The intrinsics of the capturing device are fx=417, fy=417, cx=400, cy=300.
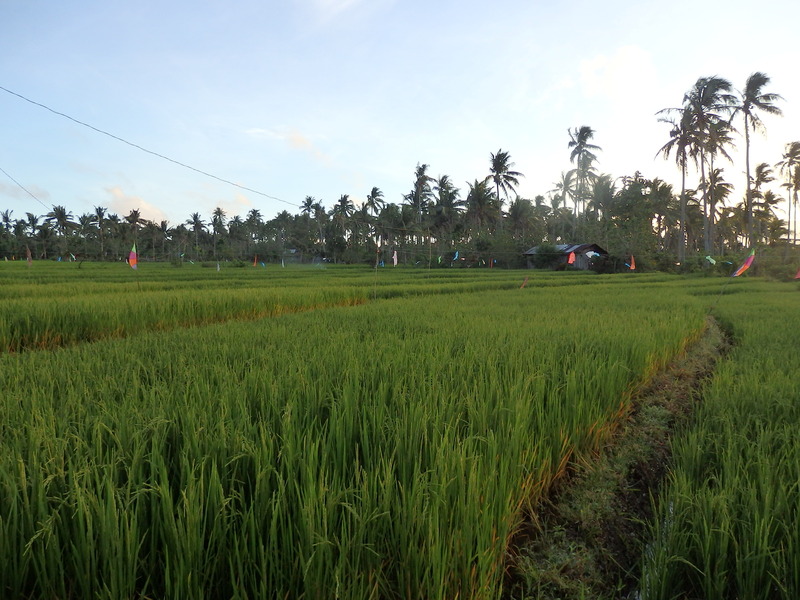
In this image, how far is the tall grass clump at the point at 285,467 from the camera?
102 centimetres

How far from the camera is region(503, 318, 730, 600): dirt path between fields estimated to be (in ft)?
4.73

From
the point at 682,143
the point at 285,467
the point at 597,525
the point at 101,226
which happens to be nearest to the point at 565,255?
the point at 682,143

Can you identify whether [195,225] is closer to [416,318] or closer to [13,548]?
[416,318]

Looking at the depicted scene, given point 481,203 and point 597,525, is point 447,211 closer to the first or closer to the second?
point 481,203

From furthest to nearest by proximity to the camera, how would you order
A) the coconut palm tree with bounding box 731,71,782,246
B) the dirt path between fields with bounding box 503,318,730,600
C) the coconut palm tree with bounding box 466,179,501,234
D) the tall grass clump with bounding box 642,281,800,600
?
the coconut palm tree with bounding box 466,179,501,234
the coconut palm tree with bounding box 731,71,782,246
the dirt path between fields with bounding box 503,318,730,600
the tall grass clump with bounding box 642,281,800,600

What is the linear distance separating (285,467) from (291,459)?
0.26ft

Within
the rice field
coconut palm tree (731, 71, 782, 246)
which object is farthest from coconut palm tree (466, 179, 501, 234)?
the rice field

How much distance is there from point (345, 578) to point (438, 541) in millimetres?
246

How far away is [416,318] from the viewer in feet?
19.0

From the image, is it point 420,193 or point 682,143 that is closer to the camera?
point 682,143

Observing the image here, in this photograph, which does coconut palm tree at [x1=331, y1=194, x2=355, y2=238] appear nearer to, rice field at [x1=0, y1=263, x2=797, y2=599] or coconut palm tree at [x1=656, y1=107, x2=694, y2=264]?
coconut palm tree at [x1=656, y1=107, x2=694, y2=264]

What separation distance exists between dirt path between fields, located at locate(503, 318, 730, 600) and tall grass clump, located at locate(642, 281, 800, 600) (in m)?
0.14

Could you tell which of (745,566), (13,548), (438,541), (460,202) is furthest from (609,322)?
(460,202)

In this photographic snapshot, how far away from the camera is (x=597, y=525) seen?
1.75m
